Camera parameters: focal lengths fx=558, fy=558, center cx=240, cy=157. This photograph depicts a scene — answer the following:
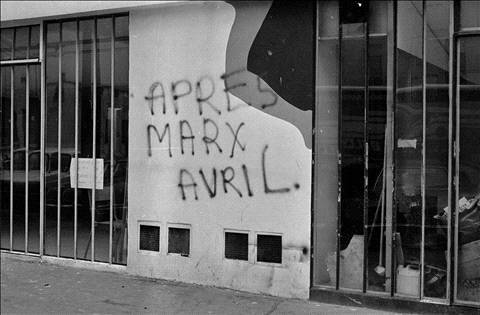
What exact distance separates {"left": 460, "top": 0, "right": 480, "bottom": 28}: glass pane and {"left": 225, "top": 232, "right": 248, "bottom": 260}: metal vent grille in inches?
123

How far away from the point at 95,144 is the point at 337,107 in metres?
3.16

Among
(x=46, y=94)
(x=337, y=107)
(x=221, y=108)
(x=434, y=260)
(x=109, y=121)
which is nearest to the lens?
(x=434, y=260)

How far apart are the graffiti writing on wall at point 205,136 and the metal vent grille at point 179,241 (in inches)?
16.1

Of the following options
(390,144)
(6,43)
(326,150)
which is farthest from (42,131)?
(390,144)

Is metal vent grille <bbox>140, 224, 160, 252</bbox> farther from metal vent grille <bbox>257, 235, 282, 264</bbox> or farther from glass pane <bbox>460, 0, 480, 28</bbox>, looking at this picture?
glass pane <bbox>460, 0, 480, 28</bbox>

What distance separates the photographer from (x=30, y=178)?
7.71 m

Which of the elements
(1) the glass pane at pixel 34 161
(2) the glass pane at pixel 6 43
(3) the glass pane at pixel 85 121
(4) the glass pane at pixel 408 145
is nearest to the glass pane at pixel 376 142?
(4) the glass pane at pixel 408 145

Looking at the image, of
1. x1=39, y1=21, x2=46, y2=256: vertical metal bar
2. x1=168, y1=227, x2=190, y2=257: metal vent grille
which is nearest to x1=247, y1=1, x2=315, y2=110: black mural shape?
x1=168, y1=227, x2=190, y2=257: metal vent grille

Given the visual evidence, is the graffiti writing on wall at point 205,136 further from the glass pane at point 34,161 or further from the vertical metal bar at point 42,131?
the glass pane at point 34,161

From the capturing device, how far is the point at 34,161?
766 centimetres

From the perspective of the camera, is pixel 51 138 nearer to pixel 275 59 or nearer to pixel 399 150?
pixel 275 59

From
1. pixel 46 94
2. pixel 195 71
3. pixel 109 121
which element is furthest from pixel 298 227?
pixel 46 94

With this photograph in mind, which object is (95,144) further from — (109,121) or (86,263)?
(86,263)

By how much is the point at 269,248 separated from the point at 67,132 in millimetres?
3162
